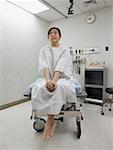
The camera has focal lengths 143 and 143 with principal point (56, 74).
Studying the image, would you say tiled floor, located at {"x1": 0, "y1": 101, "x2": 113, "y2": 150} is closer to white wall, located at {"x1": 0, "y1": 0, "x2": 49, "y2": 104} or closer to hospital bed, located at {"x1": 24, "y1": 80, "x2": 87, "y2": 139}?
hospital bed, located at {"x1": 24, "y1": 80, "x2": 87, "y2": 139}

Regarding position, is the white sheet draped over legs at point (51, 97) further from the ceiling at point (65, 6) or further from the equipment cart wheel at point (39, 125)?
the ceiling at point (65, 6)

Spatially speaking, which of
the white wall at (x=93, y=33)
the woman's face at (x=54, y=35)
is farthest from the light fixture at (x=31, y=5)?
the woman's face at (x=54, y=35)

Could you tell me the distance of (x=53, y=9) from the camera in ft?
9.91

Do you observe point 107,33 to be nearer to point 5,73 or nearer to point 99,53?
point 99,53

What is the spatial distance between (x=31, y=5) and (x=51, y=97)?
7.27 ft

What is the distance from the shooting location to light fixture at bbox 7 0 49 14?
8.83 feet

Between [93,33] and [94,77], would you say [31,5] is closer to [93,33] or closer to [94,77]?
[93,33]

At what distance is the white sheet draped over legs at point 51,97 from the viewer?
4.38ft

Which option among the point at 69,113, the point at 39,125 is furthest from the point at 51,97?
the point at 39,125

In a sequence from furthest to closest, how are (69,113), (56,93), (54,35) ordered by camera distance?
(54,35), (69,113), (56,93)

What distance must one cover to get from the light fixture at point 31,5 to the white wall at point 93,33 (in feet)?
2.30

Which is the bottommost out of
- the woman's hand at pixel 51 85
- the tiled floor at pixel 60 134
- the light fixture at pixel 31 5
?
the tiled floor at pixel 60 134

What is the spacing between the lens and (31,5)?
283 cm

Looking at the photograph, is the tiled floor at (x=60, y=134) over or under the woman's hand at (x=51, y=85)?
under
